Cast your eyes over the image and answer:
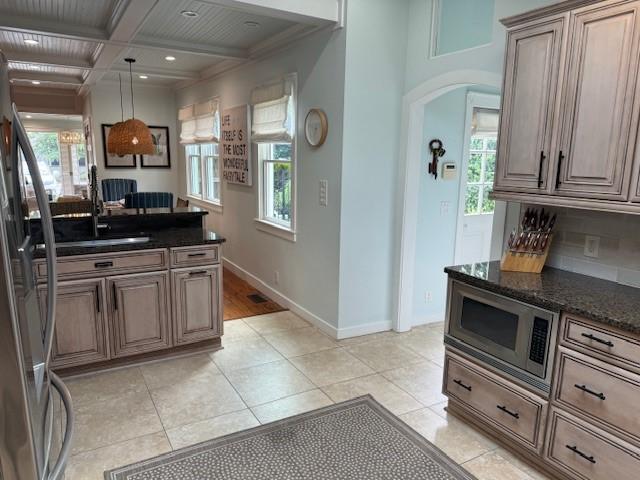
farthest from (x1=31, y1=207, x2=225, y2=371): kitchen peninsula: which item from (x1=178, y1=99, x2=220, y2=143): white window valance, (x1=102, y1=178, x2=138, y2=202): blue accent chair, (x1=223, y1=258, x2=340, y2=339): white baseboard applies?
(x1=102, y1=178, x2=138, y2=202): blue accent chair

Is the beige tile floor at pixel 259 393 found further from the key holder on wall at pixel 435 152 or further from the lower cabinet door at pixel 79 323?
the key holder on wall at pixel 435 152

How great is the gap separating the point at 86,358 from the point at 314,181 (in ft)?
7.38

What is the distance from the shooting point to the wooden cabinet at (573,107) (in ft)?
6.40

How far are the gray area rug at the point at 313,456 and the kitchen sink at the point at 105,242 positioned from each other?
148cm

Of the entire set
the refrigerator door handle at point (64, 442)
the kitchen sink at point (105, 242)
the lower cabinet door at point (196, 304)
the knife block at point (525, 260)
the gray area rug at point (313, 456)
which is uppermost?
the knife block at point (525, 260)

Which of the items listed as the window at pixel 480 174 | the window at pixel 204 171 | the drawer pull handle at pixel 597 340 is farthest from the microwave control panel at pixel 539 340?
the window at pixel 204 171

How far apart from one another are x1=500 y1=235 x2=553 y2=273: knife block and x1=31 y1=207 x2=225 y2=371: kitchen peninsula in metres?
2.04

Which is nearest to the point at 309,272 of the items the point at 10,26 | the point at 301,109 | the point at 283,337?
the point at 283,337

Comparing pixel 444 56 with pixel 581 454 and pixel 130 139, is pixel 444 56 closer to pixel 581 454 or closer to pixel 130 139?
pixel 581 454

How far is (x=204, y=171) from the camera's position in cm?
689

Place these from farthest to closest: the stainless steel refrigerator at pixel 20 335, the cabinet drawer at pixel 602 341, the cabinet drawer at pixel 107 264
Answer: the cabinet drawer at pixel 107 264 → the cabinet drawer at pixel 602 341 → the stainless steel refrigerator at pixel 20 335

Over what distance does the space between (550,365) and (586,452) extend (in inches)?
15.3

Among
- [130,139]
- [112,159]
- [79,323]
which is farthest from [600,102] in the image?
[112,159]

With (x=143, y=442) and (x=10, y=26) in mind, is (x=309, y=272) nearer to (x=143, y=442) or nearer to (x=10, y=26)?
(x=143, y=442)
